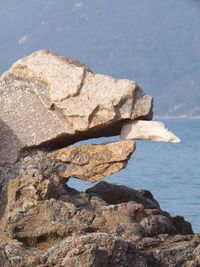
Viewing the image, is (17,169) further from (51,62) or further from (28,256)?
(28,256)

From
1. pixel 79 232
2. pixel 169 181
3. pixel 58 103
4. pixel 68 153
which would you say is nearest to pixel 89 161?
pixel 68 153

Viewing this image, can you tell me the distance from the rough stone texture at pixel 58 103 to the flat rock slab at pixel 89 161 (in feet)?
0.70

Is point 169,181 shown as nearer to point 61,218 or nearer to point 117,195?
point 117,195

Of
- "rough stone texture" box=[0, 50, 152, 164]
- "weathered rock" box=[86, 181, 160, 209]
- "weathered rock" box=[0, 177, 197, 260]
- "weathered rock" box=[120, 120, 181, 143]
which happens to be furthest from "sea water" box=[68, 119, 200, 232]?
"weathered rock" box=[0, 177, 197, 260]

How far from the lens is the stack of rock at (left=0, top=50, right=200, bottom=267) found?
10227 millimetres

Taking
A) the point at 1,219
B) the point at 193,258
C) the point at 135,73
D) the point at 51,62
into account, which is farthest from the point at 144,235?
the point at 135,73

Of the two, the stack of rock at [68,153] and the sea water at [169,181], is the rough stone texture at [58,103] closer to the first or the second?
the stack of rock at [68,153]

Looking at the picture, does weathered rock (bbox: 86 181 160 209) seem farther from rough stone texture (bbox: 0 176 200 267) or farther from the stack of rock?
rough stone texture (bbox: 0 176 200 267)

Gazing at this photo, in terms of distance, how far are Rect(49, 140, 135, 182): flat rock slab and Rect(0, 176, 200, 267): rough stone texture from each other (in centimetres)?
23

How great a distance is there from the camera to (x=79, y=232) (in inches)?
387

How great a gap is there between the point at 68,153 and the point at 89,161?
248 millimetres

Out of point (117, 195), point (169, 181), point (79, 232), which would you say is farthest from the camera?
point (169, 181)

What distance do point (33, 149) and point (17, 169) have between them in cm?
34

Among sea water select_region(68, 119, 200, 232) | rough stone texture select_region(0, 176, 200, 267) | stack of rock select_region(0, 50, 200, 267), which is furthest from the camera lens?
sea water select_region(68, 119, 200, 232)
